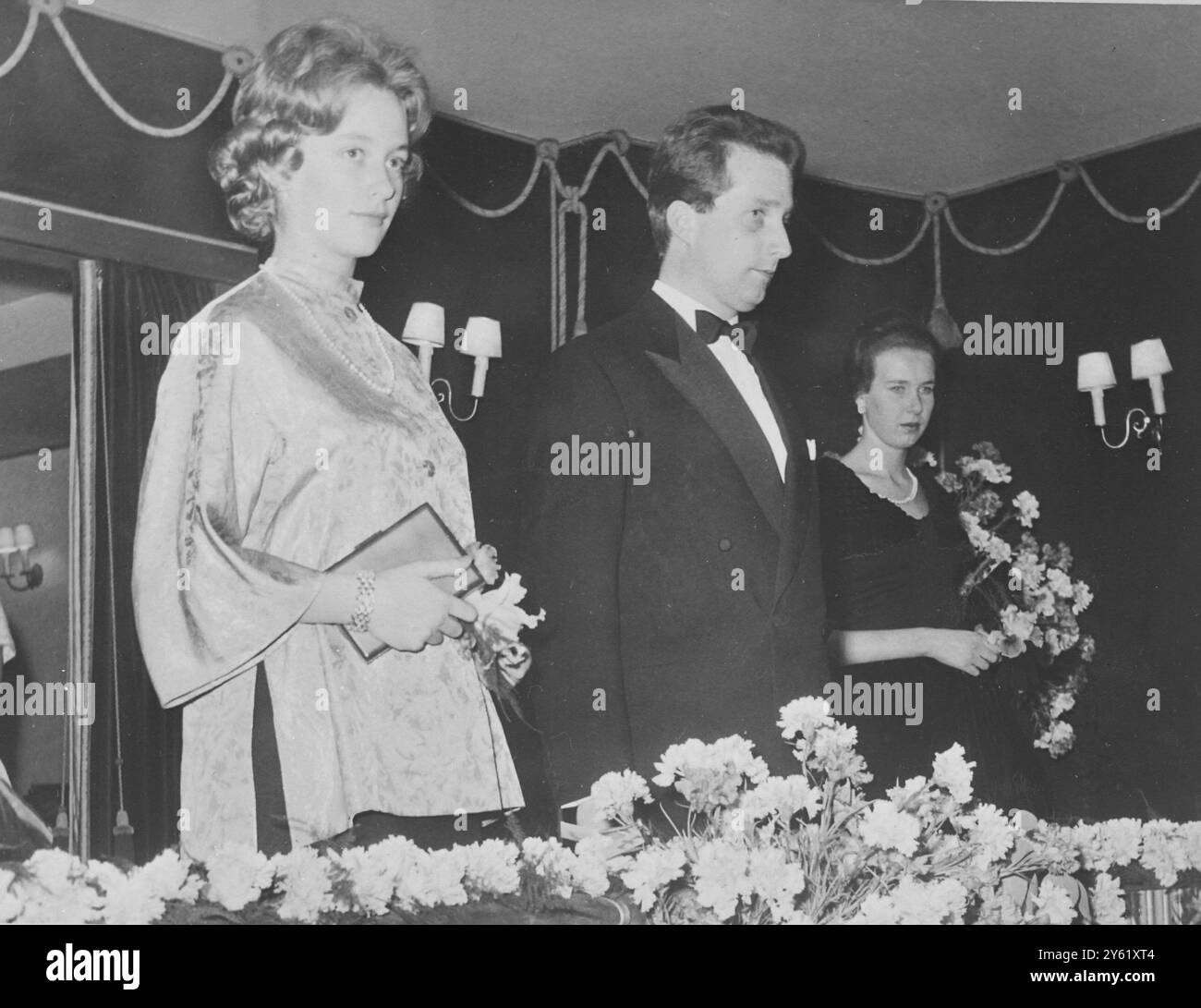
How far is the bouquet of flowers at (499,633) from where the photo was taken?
3.28 metres

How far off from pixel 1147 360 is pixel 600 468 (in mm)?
1426

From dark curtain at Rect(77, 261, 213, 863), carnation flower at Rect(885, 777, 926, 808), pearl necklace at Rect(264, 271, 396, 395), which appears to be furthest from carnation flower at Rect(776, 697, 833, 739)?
dark curtain at Rect(77, 261, 213, 863)

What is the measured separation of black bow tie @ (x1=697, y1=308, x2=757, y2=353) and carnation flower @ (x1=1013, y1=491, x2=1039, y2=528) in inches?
30.5

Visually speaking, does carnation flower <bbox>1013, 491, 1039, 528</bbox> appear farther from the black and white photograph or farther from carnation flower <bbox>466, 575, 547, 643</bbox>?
carnation flower <bbox>466, 575, 547, 643</bbox>

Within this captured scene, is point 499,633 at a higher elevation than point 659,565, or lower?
lower

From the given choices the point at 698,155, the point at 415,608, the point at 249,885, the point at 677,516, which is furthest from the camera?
the point at 698,155

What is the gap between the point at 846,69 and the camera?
3539mm

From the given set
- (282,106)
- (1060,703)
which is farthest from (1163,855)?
(282,106)

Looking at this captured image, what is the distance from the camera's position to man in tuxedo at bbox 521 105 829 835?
3.29 metres

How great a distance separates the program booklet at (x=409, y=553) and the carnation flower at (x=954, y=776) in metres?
1.18

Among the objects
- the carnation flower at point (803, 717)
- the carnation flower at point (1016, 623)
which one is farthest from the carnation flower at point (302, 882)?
the carnation flower at point (1016, 623)

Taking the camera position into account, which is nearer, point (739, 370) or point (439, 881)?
point (439, 881)

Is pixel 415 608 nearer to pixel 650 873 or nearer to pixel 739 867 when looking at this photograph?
pixel 650 873

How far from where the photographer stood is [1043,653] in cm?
348
